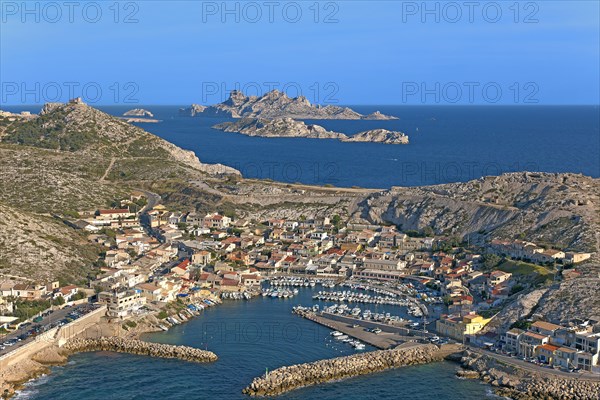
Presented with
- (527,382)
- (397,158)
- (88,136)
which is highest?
(88,136)

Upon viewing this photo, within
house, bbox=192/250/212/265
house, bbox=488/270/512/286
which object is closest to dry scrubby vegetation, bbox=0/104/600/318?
house, bbox=488/270/512/286

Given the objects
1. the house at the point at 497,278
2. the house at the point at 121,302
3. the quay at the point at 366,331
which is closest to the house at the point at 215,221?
the house at the point at 121,302

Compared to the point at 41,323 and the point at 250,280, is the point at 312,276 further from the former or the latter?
the point at 41,323

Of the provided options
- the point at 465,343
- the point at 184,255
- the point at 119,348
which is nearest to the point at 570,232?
the point at 465,343

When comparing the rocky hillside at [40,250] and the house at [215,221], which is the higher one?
the house at [215,221]

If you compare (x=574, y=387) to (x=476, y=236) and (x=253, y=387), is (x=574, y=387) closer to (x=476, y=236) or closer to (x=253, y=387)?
(x=253, y=387)

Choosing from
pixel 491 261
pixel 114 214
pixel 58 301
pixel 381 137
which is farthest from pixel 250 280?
pixel 381 137

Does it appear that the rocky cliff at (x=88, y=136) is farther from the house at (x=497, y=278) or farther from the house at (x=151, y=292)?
the house at (x=497, y=278)

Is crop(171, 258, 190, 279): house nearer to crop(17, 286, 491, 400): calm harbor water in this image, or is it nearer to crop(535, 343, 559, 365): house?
crop(17, 286, 491, 400): calm harbor water
